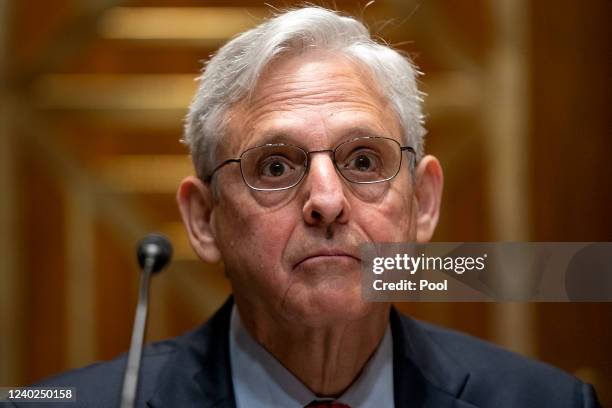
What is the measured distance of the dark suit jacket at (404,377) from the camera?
1687 millimetres

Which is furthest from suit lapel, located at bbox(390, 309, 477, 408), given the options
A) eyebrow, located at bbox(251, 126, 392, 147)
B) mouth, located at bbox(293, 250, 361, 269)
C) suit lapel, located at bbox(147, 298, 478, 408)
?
eyebrow, located at bbox(251, 126, 392, 147)

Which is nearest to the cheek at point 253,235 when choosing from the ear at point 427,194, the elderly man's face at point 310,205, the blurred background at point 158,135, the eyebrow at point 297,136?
the elderly man's face at point 310,205

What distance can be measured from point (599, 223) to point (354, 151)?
885mm

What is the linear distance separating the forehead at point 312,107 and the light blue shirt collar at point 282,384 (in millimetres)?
393

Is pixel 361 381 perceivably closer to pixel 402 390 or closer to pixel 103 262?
pixel 402 390

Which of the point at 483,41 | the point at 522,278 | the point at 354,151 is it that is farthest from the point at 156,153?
the point at 522,278

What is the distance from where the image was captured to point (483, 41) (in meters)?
2.74

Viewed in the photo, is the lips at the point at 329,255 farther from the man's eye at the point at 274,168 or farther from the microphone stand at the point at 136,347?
the microphone stand at the point at 136,347

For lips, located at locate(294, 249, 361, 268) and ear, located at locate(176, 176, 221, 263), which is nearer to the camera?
lips, located at locate(294, 249, 361, 268)

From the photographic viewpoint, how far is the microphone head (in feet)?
5.17

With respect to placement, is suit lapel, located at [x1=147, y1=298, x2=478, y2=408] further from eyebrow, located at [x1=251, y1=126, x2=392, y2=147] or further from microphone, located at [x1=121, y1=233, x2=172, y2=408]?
eyebrow, located at [x1=251, y1=126, x2=392, y2=147]

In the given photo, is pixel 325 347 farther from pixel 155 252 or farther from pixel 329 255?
pixel 155 252

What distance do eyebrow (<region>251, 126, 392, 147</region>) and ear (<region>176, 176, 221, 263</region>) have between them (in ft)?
0.66

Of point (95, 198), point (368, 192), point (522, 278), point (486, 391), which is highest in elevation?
point (95, 198)
